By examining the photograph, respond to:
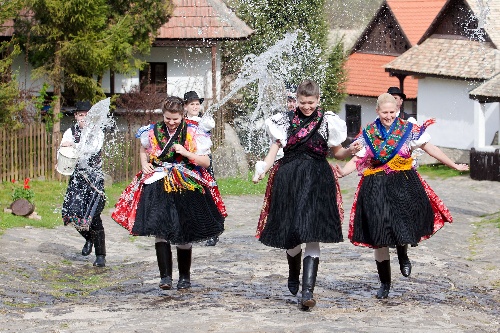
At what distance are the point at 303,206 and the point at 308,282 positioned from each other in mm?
606

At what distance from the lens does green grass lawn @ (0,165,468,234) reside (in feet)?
48.8

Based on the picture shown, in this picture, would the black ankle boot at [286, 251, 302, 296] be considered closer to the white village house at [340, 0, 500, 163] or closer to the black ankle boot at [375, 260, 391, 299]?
the black ankle boot at [375, 260, 391, 299]

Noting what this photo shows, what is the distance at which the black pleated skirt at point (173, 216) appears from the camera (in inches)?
360

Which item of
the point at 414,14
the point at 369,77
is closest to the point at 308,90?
the point at 369,77

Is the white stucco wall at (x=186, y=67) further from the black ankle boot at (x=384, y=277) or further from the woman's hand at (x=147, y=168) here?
the black ankle boot at (x=384, y=277)

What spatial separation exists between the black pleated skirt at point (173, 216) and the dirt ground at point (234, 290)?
0.52 meters

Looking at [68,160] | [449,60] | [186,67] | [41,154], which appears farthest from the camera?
[449,60]

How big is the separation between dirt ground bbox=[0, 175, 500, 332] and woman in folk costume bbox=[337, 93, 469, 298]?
0.52m

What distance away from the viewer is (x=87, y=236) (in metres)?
12.2

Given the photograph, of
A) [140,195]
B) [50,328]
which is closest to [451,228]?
[140,195]

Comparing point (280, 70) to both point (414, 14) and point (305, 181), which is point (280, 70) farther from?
point (305, 181)

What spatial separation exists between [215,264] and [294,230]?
291 cm

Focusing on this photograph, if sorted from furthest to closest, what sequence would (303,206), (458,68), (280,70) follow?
(458,68)
(280,70)
(303,206)

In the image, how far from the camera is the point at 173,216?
9.18 m
